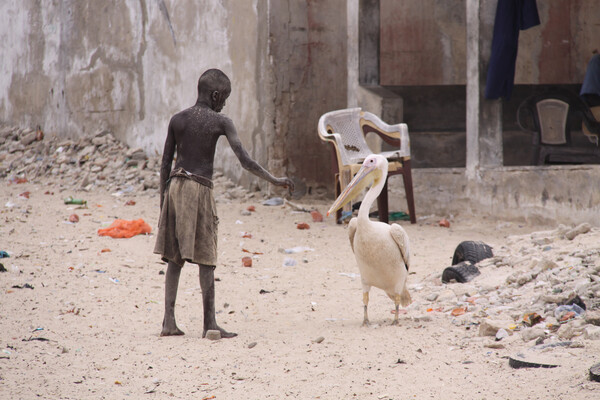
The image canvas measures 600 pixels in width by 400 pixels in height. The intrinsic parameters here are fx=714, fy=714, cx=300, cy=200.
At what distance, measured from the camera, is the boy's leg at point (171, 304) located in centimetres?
453

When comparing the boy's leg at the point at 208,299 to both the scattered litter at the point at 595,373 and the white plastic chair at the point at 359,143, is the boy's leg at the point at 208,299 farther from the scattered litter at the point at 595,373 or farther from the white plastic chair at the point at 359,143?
the white plastic chair at the point at 359,143

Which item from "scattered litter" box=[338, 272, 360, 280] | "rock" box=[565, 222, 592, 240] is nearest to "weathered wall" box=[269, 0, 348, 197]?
"scattered litter" box=[338, 272, 360, 280]

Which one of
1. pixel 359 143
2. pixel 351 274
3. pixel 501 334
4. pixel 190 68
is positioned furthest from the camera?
pixel 190 68

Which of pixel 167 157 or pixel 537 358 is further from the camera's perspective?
pixel 167 157

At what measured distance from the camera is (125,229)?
7.63 metres

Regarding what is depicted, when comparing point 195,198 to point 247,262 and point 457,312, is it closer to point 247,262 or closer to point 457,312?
point 457,312

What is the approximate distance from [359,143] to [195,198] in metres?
4.48

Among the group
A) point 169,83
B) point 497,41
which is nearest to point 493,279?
point 497,41

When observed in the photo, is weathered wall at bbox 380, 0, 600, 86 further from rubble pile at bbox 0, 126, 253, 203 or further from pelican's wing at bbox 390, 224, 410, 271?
pelican's wing at bbox 390, 224, 410, 271

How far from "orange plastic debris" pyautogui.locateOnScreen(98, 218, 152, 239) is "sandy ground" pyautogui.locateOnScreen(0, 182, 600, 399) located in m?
0.11

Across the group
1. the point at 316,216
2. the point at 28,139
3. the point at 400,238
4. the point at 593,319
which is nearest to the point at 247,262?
the point at 316,216

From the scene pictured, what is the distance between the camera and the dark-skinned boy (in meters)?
4.46

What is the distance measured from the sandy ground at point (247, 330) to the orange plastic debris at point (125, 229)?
113mm

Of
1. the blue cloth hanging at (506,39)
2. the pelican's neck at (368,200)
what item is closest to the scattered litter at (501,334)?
the pelican's neck at (368,200)
